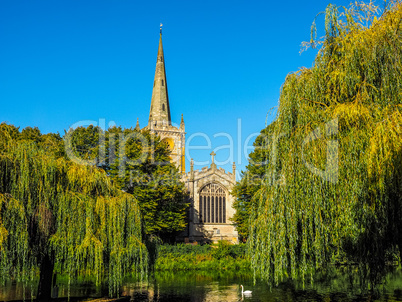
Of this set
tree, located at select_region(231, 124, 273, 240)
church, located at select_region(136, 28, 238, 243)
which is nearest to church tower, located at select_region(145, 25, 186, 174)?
church, located at select_region(136, 28, 238, 243)

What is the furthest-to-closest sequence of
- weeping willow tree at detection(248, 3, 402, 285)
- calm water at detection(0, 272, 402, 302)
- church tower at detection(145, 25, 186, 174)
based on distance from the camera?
church tower at detection(145, 25, 186, 174), calm water at detection(0, 272, 402, 302), weeping willow tree at detection(248, 3, 402, 285)

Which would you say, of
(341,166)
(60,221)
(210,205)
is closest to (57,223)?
(60,221)

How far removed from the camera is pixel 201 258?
31859 mm

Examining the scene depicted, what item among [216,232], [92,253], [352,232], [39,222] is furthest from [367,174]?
[216,232]

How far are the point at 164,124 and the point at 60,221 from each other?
129 feet

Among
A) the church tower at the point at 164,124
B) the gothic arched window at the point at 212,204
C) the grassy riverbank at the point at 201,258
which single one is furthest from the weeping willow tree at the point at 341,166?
the church tower at the point at 164,124

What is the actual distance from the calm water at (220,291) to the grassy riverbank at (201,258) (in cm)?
833

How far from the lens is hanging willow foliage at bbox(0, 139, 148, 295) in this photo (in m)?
11.2

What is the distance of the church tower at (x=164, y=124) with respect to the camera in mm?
51500

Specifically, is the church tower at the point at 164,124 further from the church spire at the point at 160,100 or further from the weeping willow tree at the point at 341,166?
the weeping willow tree at the point at 341,166

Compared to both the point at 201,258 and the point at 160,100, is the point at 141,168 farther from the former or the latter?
the point at 160,100

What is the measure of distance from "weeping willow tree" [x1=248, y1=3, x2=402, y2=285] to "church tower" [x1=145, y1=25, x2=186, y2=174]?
137 ft

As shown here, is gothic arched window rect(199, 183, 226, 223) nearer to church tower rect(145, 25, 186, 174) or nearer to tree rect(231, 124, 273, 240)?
church tower rect(145, 25, 186, 174)

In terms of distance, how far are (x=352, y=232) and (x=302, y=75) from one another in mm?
4278
